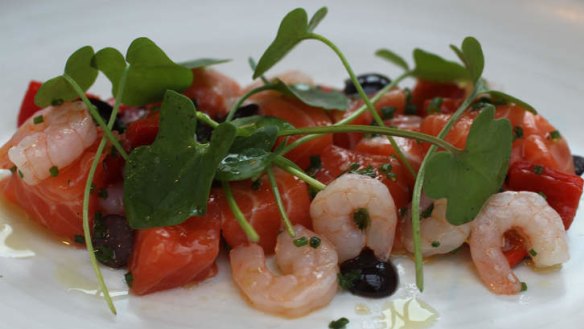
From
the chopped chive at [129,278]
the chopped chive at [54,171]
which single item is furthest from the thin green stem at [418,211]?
the chopped chive at [54,171]

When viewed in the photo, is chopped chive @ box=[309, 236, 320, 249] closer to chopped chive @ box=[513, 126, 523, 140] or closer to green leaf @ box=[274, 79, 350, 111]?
green leaf @ box=[274, 79, 350, 111]

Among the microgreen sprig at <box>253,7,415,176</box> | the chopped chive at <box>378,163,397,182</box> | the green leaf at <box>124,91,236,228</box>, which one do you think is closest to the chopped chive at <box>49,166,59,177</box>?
the green leaf at <box>124,91,236,228</box>

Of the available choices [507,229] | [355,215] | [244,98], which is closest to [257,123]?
[244,98]

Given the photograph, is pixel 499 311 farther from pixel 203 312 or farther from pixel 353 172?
pixel 203 312

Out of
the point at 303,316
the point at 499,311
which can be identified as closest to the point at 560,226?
the point at 499,311

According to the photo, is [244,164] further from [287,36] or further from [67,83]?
[67,83]

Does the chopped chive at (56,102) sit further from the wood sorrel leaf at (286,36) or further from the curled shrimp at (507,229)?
the curled shrimp at (507,229)
